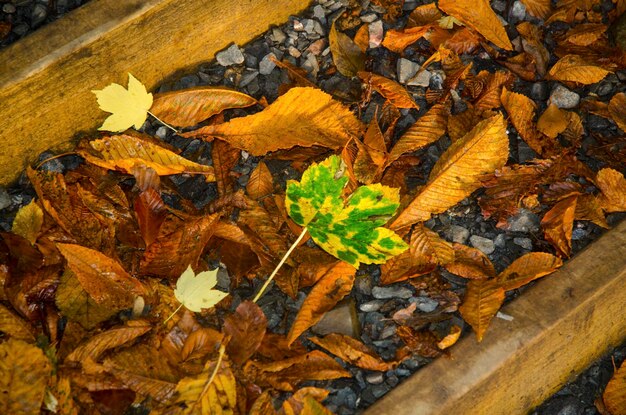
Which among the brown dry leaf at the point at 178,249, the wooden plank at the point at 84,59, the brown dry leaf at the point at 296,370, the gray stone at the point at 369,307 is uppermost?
the wooden plank at the point at 84,59

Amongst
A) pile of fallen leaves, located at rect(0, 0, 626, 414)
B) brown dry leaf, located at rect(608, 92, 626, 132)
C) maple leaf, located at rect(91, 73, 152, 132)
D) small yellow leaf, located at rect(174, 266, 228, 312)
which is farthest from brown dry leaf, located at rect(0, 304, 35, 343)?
brown dry leaf, located at rect(608, 92, 626, 132)

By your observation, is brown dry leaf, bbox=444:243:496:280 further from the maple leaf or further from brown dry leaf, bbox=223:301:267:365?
the maple leaf

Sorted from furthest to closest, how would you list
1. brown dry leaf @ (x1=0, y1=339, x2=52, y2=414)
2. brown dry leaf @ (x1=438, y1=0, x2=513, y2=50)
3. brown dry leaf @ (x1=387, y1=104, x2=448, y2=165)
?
brown dry leaf @ (x1=438, y1=0, x2=513, y2=50)
brown dry leaf @ (x1=387, y1=104, x2=448, y2=165)
brown dry leaf @ (x1=0, y1=339, x2=52, y2=414)

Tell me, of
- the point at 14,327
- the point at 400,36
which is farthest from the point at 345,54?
the point at 14,327

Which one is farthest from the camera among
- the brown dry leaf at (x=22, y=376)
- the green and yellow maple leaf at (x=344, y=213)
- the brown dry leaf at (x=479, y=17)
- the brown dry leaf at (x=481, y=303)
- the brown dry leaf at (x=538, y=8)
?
the brown dry leaf at (x=538, y=8)

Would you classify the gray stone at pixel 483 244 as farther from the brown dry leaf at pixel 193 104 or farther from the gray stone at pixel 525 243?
the brown dry leaf at pixel 193 104

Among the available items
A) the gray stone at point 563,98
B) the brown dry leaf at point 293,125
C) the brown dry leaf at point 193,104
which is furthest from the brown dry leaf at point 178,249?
the gray stone at point 563,98

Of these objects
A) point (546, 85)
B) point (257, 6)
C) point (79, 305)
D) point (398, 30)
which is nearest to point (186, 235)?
point (79, 305)

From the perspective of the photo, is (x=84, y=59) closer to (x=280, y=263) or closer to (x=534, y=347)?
(x=280, y=263)
